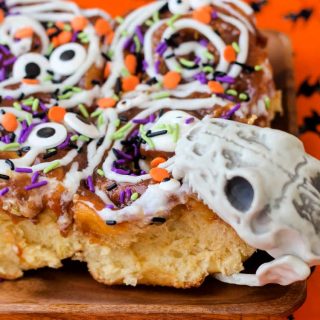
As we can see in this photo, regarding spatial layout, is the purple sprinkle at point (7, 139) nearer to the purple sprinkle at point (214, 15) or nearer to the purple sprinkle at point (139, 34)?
the purple sprinkle at point (139, 34)

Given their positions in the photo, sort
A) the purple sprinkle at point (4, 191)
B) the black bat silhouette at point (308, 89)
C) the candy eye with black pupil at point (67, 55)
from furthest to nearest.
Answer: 1. the black bat silhouette at point (308, 89)
2. the candy eye with black pupil at point (67, 55)
3. the purple sprinkle at point (4, 191)

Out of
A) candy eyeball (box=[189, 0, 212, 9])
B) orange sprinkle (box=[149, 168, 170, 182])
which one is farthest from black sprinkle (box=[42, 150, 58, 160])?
candy eyeball (box=[189, 0, 212, 9])

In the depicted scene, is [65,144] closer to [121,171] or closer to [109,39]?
[121,171]

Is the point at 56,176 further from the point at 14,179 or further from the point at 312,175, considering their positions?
the point at 312,175

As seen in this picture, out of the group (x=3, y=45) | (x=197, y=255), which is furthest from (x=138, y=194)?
(x=3, y=45)

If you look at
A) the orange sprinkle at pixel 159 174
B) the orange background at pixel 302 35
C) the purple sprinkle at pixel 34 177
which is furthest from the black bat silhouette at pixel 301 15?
the purple sprinkle at pixel 34 177

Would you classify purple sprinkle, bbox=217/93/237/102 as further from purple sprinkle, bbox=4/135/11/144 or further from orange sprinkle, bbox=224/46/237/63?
purple sprinkle, bbox=4/135/11/144
